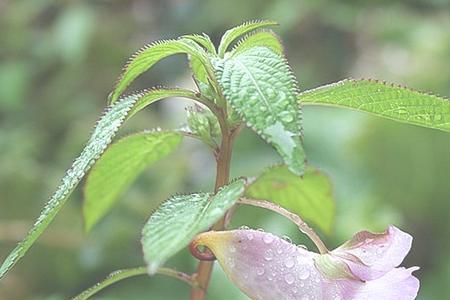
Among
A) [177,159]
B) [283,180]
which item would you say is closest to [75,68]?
[177,159]

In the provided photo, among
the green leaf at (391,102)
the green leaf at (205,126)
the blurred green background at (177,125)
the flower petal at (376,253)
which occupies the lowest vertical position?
the blurred green background at (177,125)

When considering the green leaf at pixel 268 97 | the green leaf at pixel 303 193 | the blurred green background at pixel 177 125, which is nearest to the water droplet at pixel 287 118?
the green leaf at pixel 268 97

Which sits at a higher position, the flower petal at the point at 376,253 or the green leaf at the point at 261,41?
the green leaf at the point at 261,41

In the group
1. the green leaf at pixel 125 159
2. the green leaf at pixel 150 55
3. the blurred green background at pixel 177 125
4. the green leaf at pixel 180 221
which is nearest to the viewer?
the green leaf at pixel 180 221

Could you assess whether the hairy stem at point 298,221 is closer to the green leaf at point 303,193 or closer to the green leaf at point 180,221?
the green leaf at point 180,221

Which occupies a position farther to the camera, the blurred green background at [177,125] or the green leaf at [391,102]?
the blurred green background at [177,125]

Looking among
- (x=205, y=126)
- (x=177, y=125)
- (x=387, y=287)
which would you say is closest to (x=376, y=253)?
(x=387, y=287)

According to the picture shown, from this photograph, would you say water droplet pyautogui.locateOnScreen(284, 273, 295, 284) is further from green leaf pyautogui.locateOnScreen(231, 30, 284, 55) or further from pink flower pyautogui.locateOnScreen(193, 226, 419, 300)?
green leaf pyautogui.locateOnScreen(231, 30, 284, 55)

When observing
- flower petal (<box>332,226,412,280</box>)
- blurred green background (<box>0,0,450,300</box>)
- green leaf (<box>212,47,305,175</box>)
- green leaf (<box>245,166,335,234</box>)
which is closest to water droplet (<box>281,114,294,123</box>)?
green leaf (<box>212,47,305,175</box>)
